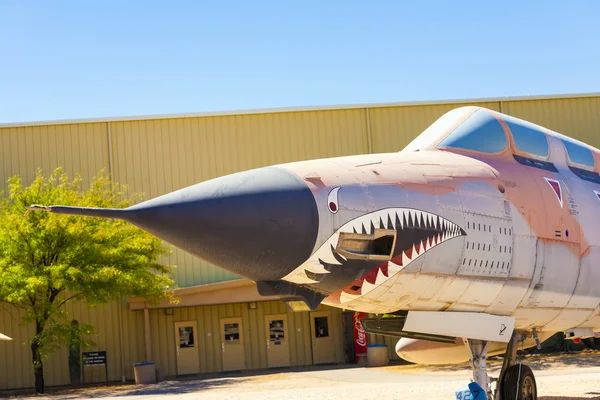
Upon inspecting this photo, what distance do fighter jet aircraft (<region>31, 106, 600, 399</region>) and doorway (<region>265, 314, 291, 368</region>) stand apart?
20.9 meters

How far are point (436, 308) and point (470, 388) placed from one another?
1242 mm

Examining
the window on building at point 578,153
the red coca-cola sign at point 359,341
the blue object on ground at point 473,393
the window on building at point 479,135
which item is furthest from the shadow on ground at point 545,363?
the window on building at point 479,135

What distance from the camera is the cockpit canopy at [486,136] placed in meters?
8.88

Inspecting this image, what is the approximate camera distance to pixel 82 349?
30.0 meters

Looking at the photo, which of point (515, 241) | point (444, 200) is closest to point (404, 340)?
point (515, 241)

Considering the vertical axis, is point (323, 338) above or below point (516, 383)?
below

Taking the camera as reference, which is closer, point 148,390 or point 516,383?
point 516,383

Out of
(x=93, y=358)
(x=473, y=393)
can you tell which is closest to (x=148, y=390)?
(x=93, y=358)

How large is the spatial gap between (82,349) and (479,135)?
79.1 ft

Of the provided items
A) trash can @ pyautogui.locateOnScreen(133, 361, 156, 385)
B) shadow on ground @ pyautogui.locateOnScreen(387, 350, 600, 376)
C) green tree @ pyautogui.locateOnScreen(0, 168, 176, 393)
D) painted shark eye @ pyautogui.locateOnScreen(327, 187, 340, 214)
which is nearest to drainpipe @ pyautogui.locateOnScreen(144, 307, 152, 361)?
trash can @ pyautogui.locateOnScreen(133, 361, 156, 385)

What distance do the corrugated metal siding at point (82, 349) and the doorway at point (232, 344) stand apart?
3138 millimetres

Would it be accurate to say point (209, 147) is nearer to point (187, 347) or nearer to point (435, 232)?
point (187, 347)

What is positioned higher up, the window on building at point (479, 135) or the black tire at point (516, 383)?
the window on building at point (479, 135)

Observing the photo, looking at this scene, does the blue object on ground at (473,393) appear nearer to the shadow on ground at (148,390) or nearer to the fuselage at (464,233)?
the fuselage at (464,233)
